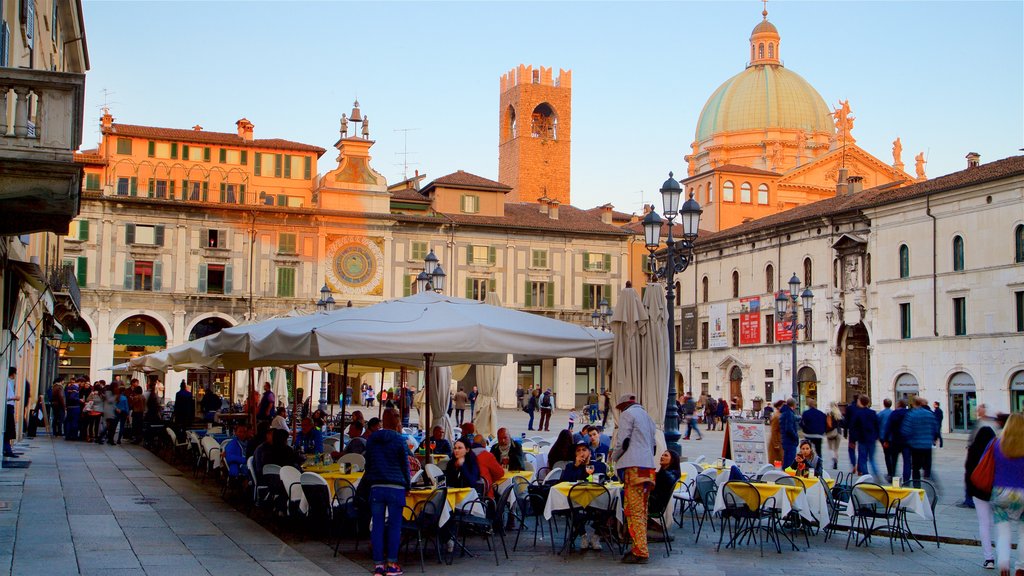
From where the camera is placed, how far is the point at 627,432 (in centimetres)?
1118

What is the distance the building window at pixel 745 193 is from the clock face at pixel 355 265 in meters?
27.8

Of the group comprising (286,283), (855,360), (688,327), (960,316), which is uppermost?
(286,283)

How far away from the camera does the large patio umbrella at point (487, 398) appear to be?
65.4 feet

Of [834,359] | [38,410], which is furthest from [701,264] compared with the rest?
[38,410]

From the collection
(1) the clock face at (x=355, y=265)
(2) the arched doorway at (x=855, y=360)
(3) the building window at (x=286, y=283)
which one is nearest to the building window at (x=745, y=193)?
(2) the arched doorway at (x=855, y=360)

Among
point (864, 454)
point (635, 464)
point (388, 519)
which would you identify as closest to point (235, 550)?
point (388, 519)

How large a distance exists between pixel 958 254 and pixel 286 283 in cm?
3206

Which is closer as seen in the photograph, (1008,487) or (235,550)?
(1008,487)

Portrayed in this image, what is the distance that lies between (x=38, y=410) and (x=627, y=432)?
2512 cm

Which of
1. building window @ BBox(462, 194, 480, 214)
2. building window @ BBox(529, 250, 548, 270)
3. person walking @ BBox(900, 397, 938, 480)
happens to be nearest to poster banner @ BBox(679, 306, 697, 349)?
building window @ BBox(529, 250, 548, 270)

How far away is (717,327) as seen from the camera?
60406 millimetres

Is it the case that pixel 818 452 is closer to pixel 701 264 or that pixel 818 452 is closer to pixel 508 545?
pixel 508 545

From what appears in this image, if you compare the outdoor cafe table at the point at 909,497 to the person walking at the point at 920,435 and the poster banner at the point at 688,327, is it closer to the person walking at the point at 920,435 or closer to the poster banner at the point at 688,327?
the person walking at the point at 920,435

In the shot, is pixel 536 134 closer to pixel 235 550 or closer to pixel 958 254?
pixel 958 254
